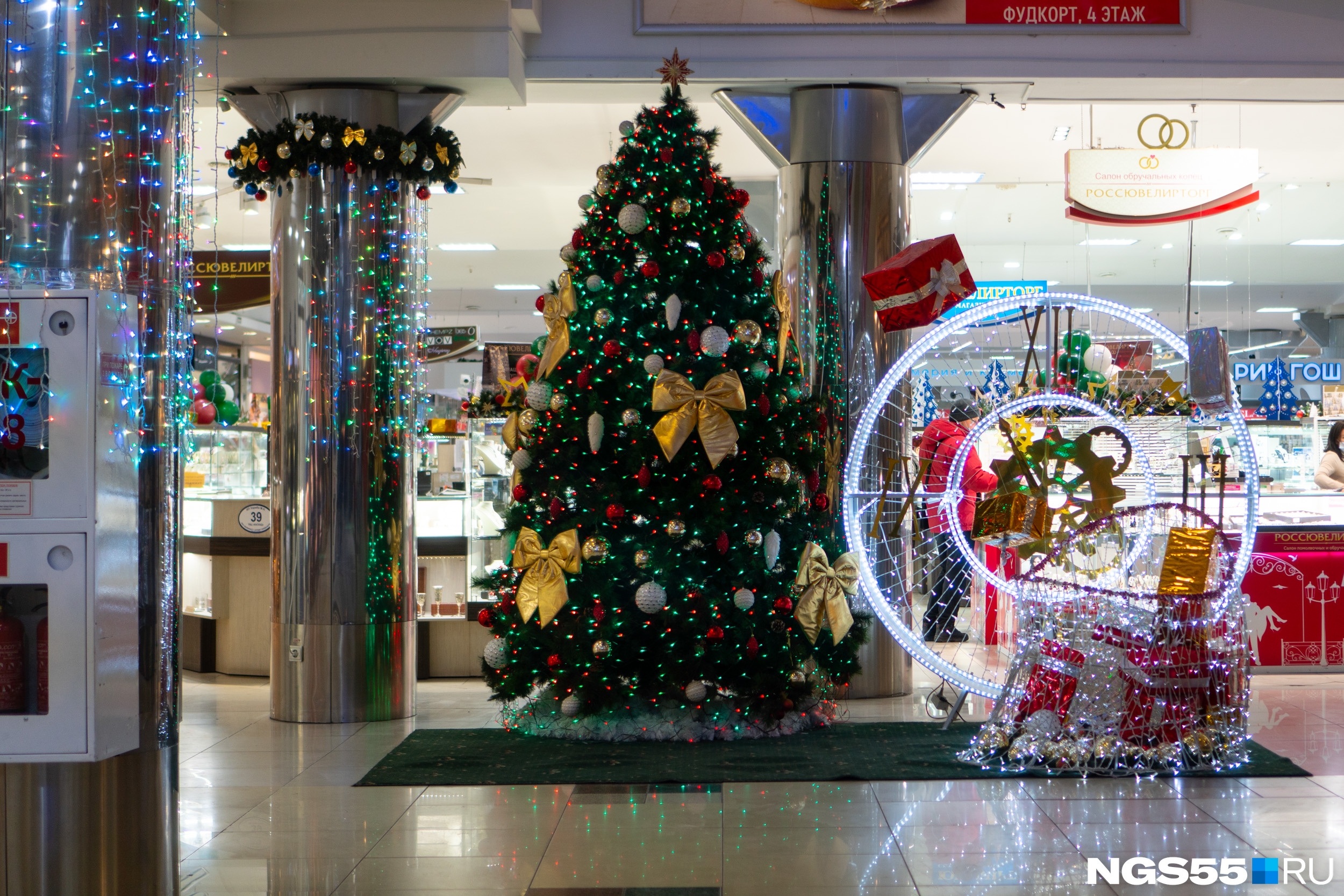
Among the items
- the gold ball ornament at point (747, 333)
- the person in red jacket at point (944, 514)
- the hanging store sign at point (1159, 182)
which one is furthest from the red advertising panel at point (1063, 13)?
the gold ball ornament at point (747, 333)

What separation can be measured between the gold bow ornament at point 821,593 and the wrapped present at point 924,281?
120 centimetres

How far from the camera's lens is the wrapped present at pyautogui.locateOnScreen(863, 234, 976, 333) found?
19.0ft

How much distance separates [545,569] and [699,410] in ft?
3.29

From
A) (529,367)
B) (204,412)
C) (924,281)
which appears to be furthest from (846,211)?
(204,412)

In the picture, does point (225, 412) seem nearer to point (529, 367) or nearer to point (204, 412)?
point (204, 412)

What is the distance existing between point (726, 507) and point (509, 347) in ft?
24.1

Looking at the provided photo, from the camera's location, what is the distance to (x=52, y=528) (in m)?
2.66

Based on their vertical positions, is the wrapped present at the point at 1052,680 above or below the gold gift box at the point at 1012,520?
below

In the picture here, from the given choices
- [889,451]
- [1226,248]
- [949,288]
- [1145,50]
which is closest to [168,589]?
[949,288]

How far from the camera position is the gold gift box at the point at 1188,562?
5.05m

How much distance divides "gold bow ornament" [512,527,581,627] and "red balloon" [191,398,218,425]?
4411 millimetres

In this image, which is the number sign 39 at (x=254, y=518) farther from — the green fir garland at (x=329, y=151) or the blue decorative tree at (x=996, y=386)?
the blue decorative tree at (x=996, y=386)

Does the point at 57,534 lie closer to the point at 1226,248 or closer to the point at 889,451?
the point at 889,451

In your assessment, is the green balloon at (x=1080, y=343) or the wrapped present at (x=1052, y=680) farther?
→ the green balloon at (x=1080, y=343)
